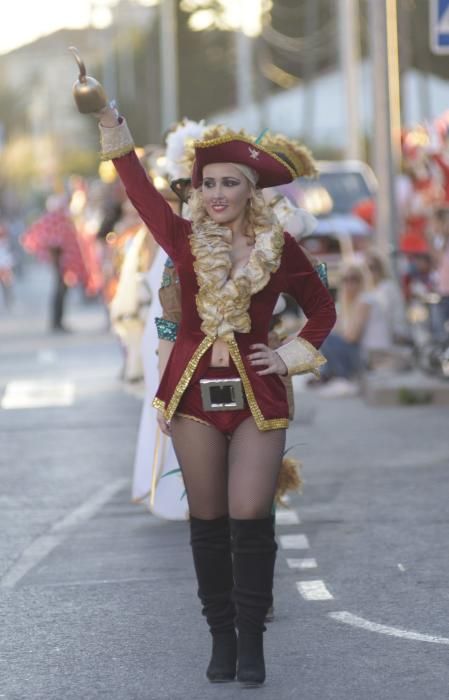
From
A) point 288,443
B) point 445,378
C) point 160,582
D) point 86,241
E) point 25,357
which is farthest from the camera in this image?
point 86,241

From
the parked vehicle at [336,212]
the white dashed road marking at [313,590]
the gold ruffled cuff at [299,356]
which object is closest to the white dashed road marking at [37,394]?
the parked vehicle at [336,212]

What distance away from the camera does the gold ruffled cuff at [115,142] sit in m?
5.94

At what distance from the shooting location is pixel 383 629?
6.78 m

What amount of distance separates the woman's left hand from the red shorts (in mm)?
72

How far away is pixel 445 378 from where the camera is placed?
15.6 m

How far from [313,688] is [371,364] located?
35.1 ft

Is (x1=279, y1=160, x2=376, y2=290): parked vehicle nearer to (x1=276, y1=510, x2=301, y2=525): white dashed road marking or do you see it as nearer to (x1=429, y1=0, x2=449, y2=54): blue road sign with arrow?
(x1=429, y1=0, x2=449, y2=54): blue road sign with arrow

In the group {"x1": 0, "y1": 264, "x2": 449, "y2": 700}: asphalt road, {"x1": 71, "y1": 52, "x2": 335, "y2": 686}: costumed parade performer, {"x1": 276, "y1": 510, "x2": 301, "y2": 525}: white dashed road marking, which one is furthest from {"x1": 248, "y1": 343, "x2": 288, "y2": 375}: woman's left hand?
{"x1": 276, "y1": 510, "x2": 301, "y2": 525}: white dashed road marking

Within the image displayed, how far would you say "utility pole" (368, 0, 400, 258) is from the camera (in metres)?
18.1

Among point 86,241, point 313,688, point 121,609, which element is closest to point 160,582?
point 121,609

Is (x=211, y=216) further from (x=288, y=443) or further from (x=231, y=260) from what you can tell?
(x=288, y=443)

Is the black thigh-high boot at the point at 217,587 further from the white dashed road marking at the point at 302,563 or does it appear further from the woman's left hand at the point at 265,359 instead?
the white dashed road marking at the point at 302,563

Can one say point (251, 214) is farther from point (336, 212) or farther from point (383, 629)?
point (336, 212)

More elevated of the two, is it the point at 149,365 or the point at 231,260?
the point at 231,260
